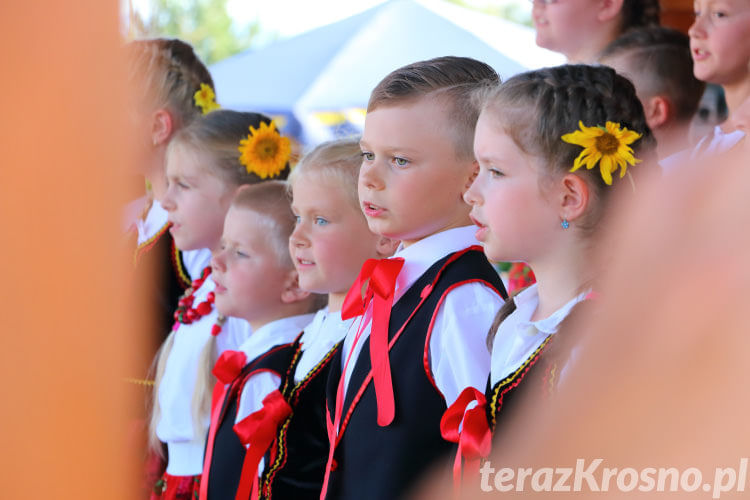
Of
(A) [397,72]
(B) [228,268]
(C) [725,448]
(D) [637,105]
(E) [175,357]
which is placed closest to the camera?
(C) [725,448]

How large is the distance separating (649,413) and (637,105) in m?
1.31

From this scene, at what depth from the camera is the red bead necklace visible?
254 cm

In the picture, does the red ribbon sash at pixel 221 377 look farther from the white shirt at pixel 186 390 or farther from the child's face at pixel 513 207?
the child's face at pixel 513 207

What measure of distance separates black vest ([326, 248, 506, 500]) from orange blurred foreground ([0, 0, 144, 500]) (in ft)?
4.10

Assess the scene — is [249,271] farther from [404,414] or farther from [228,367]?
[404,414]

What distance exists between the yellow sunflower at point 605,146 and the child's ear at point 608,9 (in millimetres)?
1369

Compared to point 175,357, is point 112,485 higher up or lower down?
higher up

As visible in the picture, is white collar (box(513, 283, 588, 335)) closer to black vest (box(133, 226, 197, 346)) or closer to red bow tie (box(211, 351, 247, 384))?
red bow tie (box(211, 351, 247, 384))

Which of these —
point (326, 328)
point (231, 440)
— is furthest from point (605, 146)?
point (231, 440)

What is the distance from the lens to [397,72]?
173cm

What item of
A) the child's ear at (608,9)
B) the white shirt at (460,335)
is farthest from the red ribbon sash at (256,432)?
the child's ear at (608,9)

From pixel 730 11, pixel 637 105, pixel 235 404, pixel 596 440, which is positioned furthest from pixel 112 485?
pixel 730 11

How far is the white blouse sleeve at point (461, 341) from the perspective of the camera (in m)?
1.48

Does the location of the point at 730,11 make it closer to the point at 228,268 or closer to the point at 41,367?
the point at 228,268
